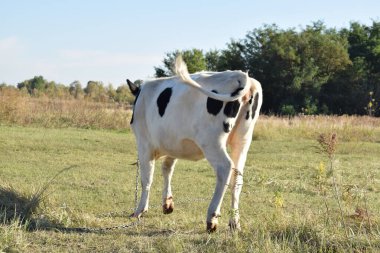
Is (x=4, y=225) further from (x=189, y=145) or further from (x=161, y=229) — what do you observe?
(x=189, y=145)

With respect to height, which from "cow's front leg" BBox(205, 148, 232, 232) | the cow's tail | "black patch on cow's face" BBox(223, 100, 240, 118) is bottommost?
"cow's front leg" BBox(205, 148, 232, 232)

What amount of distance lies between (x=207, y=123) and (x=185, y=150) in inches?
29.0

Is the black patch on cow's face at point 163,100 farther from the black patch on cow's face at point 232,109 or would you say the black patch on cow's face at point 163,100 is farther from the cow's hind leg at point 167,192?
the cow's hind leg at point 167,192

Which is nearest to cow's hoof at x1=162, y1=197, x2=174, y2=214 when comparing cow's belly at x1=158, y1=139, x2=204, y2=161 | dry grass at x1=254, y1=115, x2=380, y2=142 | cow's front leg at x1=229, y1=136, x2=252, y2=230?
cow's belly at x1=158, y1=139, x2=204, y2=161

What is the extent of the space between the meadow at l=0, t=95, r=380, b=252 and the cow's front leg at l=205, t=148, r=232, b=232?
0.17 m

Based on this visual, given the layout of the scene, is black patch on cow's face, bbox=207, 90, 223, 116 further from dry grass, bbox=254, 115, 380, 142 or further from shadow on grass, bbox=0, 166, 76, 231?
dry grass, bbox=254, 115, 380, 142

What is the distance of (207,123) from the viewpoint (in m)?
6.39

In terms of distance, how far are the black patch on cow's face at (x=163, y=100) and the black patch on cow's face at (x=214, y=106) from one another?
35.3 inches

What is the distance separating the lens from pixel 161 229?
270 inches

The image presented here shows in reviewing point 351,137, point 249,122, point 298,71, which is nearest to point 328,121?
point 351,137

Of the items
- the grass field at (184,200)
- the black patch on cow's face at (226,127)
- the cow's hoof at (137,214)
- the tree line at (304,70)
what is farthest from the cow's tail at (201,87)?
the tree line at (304,70)

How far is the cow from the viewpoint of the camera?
635 centimetres

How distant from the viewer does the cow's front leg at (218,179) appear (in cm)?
633

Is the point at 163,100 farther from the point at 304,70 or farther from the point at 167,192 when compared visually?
the point at 304,70
